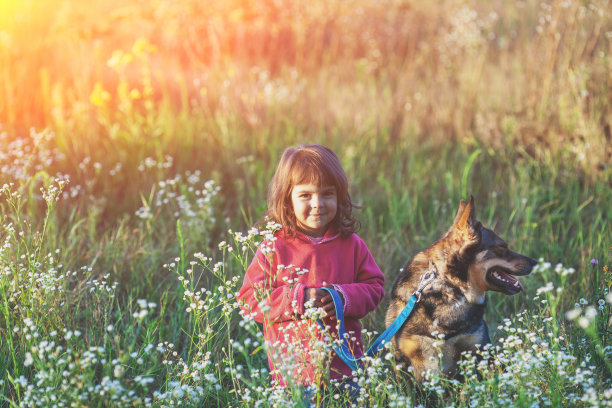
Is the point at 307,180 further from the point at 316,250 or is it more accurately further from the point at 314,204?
the point at 316,250

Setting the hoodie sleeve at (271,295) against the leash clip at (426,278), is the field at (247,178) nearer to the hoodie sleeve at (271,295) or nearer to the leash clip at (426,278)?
the hoodie sleeve at (271,295)

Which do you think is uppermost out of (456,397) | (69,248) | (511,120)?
(511,120)

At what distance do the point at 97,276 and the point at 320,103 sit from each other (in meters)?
3.52

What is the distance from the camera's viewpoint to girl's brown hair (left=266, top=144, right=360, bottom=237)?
3020mm

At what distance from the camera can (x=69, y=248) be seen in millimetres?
3730

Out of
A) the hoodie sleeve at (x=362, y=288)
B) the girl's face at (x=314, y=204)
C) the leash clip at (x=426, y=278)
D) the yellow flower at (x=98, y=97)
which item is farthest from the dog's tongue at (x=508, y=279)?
the yellow flower at (x=98, y=97)

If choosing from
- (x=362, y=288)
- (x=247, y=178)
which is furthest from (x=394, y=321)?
(x=247, y=178)

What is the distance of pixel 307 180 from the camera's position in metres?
3.03

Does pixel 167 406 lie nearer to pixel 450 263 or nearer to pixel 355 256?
pixel 355 256

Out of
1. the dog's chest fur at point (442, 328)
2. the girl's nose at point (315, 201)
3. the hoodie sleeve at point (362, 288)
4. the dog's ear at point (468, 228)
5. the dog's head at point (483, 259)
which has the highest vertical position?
the girl's nose at point (315, 201)

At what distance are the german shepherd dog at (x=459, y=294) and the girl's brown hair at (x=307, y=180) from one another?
1.70ft

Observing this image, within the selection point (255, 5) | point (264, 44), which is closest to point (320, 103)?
point (255, 5)

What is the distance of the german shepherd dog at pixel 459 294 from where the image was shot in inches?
113

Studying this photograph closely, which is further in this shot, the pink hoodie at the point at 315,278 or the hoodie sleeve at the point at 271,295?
the pink hoodie at the point at 315,278
